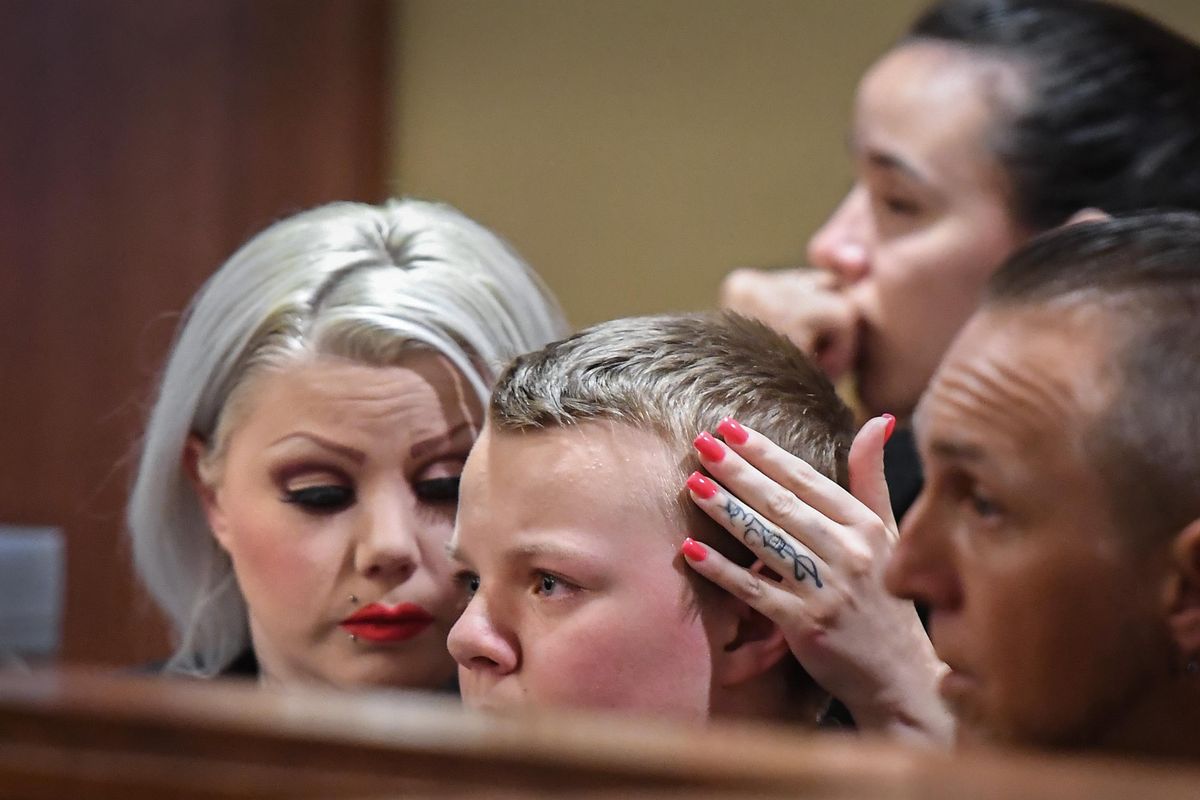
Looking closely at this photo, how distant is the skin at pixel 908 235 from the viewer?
158cm

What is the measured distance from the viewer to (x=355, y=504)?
51.3 inches

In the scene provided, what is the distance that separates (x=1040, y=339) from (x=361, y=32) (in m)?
1.99

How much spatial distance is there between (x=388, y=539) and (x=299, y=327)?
0.23m

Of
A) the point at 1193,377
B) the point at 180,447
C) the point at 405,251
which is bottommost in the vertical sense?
the point at 180,447

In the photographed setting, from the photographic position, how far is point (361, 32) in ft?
8.63

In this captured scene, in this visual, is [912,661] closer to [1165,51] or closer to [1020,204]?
[1020,204]

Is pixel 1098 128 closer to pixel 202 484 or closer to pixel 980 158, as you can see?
pixel 980 158

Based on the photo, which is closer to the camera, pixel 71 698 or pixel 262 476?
pixel 71 698

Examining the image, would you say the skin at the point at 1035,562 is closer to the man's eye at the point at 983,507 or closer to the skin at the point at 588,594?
the man's eye at the point at 983,507

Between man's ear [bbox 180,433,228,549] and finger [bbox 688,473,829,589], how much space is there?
592 millimetres

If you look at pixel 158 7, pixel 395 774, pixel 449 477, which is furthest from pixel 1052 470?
pixel 158 7

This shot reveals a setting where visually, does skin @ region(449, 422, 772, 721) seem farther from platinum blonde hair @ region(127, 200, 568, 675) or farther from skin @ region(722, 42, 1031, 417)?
skin @ region(722, 42, 1031, 417)

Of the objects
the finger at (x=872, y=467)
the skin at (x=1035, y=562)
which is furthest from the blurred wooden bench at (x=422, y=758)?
the finger at (x=872, y=467)

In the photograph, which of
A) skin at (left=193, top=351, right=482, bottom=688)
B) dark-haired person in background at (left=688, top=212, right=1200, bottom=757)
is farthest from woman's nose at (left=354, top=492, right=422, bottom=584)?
dark-haired person in background at (left=688, top=212, right=1200, bottom=757)
